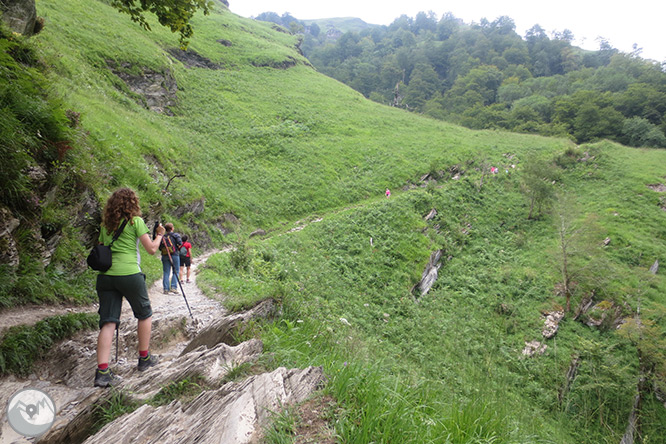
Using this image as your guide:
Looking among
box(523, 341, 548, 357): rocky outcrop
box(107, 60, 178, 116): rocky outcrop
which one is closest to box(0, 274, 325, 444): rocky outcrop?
box(523, 341, 548, 357): rocky outcrop

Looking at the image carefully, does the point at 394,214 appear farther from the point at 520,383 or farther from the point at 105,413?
the point at 105,413

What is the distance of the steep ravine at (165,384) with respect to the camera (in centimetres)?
250

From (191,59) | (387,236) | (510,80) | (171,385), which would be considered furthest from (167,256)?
(510,80)

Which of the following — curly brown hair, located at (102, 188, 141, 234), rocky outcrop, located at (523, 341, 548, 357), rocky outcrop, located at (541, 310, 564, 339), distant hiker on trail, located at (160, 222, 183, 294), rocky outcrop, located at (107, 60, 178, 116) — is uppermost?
rocky outcrop, located at (107, 60, 178, 116)

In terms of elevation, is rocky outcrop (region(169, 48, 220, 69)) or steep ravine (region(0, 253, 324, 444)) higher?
rocky outcrop (region(169, 48, 220, 69))

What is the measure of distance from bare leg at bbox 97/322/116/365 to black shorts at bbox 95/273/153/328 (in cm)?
7

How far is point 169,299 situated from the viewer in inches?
334

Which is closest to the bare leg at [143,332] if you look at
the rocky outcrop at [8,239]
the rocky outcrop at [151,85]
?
the rocky outcrop at [8,239]

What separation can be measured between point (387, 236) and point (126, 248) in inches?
749

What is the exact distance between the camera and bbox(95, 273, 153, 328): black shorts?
3801 mm

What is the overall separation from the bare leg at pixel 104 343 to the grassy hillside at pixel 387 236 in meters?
1.82

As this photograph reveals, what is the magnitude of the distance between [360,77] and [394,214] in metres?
96.1

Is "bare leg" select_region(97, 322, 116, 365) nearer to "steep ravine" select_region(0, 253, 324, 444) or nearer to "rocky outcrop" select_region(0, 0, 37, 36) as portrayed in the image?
"steep ravine" select_region(0, 253, 324, 444)

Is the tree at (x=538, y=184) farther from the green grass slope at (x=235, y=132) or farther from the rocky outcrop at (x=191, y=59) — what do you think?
the rocky outcrop at (x=191, y=59)
